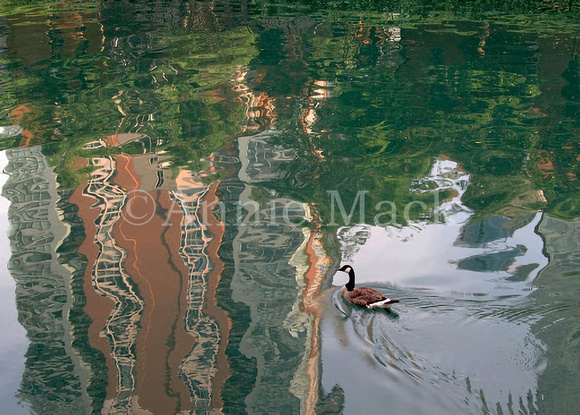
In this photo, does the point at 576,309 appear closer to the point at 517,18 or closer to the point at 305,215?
the point at 305,215

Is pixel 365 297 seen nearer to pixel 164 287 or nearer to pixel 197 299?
pixel 197 299

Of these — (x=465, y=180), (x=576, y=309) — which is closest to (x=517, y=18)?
(x=465, y=180)

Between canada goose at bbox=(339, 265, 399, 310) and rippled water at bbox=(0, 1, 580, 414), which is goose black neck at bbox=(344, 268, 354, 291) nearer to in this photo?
canada goose at bbox=(339, 265, 399, 310)

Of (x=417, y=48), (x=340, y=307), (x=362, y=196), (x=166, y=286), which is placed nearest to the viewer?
(x=340, y=307)

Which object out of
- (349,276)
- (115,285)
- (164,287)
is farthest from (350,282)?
(115,285)

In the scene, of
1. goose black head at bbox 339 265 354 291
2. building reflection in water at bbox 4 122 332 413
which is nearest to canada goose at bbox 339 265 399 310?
goose black head at bbox 339 265 354 291

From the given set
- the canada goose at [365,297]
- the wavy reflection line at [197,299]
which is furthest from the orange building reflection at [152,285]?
the canada goose at [365,297]
